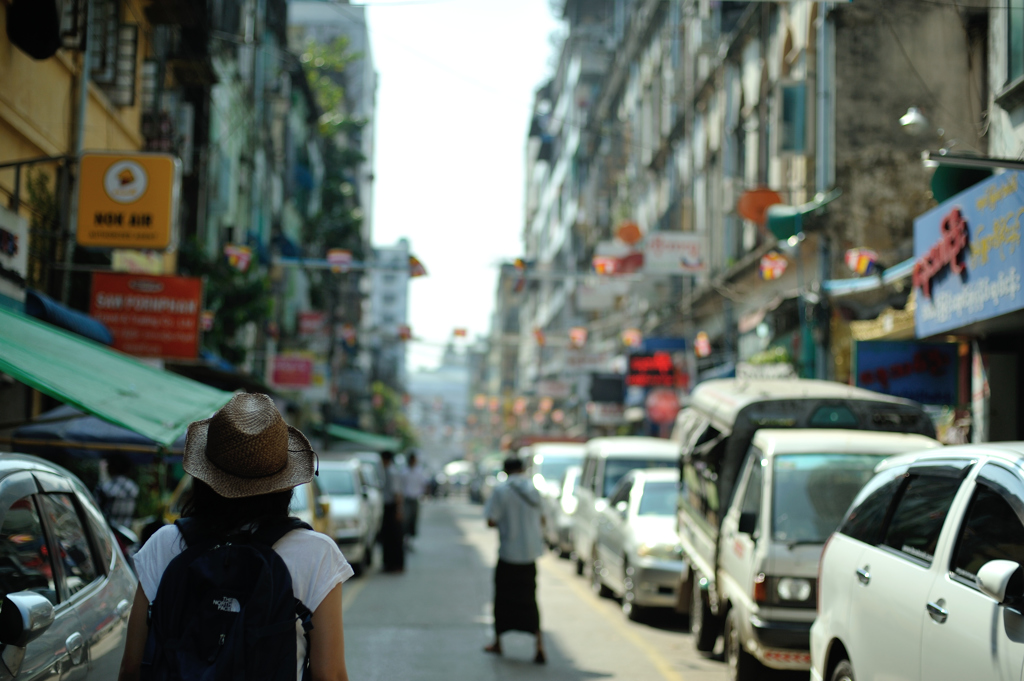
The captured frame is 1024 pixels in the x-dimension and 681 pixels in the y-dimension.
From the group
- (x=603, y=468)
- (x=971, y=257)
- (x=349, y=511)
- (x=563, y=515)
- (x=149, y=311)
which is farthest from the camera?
(x=563, y=515)

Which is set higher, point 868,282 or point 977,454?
point 868,282

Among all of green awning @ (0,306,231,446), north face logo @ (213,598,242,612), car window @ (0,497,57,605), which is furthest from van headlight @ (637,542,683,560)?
north face logo @ (213,598,242,612)

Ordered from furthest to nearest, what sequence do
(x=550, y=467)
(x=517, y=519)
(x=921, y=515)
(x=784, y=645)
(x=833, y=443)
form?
(x=550, y=467) < (x=517, y=519) < (x=833, y=443) < (x=784, y=645) < (x=921, y=515)

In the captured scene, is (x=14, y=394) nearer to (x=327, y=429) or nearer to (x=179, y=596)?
(x=179, y=596)

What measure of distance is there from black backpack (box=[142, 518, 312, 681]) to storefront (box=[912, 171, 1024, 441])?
910 centimetres

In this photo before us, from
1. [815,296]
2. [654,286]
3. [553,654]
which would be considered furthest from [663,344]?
[553,654]

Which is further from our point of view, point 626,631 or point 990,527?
point 626,631

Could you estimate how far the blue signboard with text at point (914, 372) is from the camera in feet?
53.9

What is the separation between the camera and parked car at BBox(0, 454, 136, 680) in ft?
13.0

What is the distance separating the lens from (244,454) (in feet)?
11.2

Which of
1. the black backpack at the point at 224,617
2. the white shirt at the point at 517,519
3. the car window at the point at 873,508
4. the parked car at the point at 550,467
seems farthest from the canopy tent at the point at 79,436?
the parked car at the point at 550,467

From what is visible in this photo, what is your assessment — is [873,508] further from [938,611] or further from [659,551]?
[659,551]

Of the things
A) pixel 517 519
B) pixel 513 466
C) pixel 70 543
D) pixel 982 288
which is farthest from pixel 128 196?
pixel 70 543

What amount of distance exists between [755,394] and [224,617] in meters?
A: 8.42
